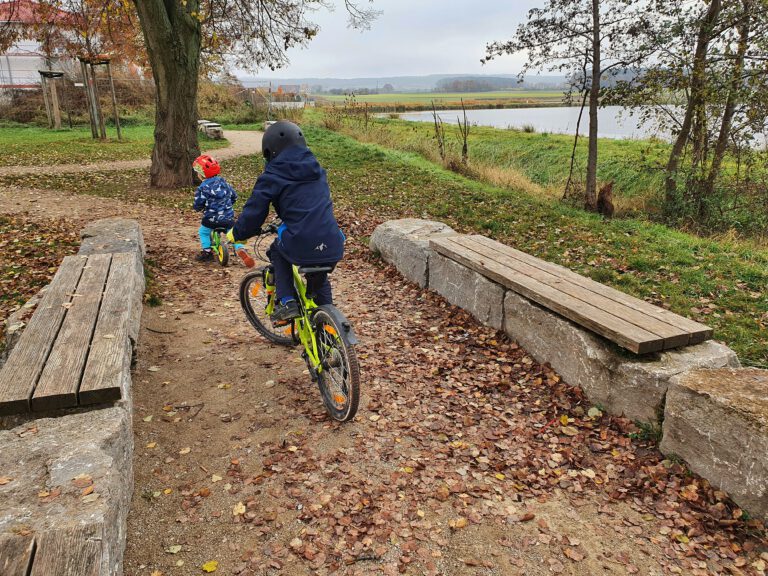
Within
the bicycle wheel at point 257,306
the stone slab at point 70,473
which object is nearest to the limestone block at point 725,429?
the stone slab at point 70,473

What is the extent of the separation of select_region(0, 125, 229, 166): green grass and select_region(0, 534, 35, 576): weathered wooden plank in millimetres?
14375

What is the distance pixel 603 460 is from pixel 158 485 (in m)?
2.64

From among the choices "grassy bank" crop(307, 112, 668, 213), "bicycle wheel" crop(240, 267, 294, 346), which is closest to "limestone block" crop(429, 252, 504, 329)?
"bicycle wheel" crop(240, 267, 294, 346)

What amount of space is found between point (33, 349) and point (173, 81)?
8.87m

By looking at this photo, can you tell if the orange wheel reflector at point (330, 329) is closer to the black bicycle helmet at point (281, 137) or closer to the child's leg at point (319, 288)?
the child's leg at point (319, 288)

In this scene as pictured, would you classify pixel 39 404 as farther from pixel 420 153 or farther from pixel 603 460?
pixel 420 153

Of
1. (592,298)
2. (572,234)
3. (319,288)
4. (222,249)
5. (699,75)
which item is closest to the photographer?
(319,288)

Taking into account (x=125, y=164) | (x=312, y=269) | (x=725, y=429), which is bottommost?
(x=725, y=429)

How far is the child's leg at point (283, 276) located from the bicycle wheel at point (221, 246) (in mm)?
3125

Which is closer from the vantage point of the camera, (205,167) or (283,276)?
(283,276)

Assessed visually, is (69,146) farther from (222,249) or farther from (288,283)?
(288,283)

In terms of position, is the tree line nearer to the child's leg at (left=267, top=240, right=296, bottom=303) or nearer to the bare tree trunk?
the bare tree trunk

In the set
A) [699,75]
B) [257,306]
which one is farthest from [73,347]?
[699,75]

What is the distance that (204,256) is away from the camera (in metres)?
7.03
